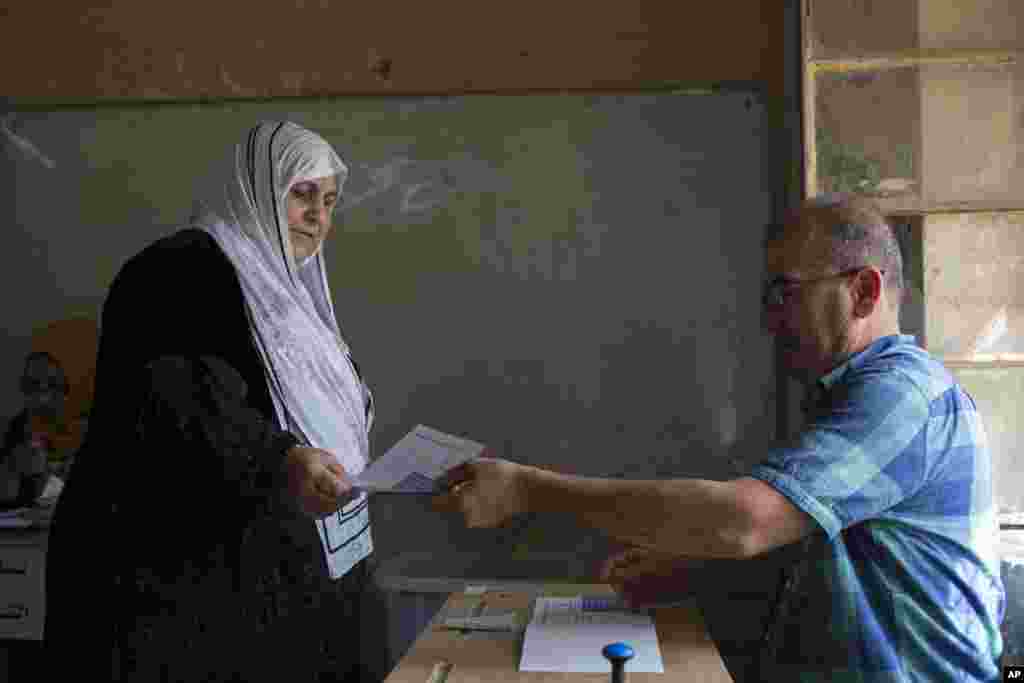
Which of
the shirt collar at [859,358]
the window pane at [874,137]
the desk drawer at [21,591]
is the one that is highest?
the window pane at [874,137]

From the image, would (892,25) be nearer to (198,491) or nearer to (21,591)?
(198,491)

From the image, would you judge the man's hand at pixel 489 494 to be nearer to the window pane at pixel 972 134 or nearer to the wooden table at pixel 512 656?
the wooden table at pixel 512 656

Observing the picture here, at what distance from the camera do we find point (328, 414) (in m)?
2.22

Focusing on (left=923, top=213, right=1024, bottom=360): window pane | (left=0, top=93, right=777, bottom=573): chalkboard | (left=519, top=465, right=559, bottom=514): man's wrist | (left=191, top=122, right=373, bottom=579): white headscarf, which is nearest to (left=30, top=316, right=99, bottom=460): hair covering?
(left=0, top=93, right=777, bottom=573): chalkboard

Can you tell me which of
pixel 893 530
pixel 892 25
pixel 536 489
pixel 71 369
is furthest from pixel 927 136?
pixel 71 369

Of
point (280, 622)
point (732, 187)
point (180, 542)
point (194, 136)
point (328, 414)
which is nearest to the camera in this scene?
point (180, 542)

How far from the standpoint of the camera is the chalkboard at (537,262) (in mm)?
2791

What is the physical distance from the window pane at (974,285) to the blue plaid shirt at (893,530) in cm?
91

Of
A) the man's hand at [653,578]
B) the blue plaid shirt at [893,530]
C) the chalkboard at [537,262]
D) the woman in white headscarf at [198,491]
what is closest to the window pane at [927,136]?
the chalkboard at [537,262]

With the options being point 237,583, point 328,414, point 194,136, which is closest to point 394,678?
point 237,583

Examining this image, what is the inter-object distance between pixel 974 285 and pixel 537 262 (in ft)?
3.80

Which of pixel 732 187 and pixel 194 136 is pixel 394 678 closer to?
pixel 732 187

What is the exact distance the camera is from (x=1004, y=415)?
244 cm

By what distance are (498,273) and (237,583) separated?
1.26 m
